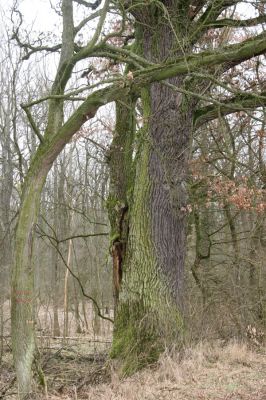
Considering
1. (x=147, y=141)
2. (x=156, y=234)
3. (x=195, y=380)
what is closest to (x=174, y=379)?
(x=195, y=380)

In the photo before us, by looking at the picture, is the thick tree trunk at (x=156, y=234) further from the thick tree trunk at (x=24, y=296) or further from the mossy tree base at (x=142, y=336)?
the thick tree trunk at (x=24, y=296)

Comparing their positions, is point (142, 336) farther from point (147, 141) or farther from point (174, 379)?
point (147, 141)

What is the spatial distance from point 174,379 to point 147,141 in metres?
4.17

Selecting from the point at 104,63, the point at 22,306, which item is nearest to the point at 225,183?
the point at 104,63

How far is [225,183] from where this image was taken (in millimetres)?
9664

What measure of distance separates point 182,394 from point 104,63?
24.6 ft

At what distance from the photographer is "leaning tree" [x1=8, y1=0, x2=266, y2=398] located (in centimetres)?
727

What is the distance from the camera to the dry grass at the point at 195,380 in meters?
6.44

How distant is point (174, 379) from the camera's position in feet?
23.5

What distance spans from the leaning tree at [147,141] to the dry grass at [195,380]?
2.03ft

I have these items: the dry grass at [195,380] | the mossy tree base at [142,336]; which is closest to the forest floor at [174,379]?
the dry grass at [195,380]

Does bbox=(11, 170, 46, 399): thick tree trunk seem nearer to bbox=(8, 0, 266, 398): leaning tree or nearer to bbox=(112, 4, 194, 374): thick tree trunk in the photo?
bbox=(8, 0, 266, 398): leaning tree

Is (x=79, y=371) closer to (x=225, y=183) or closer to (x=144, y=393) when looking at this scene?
(x=144, y=393)

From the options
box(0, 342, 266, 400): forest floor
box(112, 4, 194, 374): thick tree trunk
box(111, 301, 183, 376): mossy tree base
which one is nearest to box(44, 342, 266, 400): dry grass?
box(0, 342, 266, 400): forest floor
